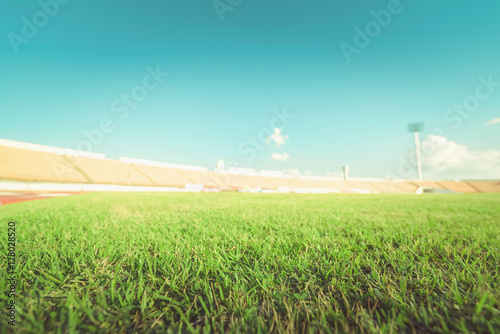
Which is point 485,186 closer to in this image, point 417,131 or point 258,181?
point 417,131

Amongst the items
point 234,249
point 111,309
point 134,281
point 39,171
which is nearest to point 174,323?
point 111,309

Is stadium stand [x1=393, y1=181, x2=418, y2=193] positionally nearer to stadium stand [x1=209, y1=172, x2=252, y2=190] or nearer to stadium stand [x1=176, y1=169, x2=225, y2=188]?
stadium stand [x1=209, y1=172, x2=252, y2=190]

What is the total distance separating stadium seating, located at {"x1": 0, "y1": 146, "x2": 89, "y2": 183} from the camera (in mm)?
17969

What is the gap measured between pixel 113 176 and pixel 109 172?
52.3 inches

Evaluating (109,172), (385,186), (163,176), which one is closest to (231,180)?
(163,176)

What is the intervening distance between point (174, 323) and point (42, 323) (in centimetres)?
37

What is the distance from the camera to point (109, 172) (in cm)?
2588

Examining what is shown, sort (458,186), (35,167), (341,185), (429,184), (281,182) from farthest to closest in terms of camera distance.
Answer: (429,184)
(458,186)
(341,185)
(281,182)
(35,167)

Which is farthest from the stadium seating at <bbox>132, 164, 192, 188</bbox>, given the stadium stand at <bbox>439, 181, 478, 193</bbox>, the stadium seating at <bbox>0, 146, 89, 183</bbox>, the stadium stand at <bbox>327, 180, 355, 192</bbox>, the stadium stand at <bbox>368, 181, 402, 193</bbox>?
the stadium stand at <bbox>439, 181, 478, 193</bbox>

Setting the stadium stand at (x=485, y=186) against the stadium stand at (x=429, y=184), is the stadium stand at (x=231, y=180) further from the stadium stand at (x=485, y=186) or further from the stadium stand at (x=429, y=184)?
the stadium stand at (x=485, y=186)

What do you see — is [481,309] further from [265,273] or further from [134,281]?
[134,281]

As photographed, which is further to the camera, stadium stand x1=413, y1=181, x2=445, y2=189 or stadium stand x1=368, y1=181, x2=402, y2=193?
stadium stand x1=413, y1=181, x2=445, y2=189

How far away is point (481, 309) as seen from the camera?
651mm

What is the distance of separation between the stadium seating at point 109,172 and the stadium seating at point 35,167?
104 cm
